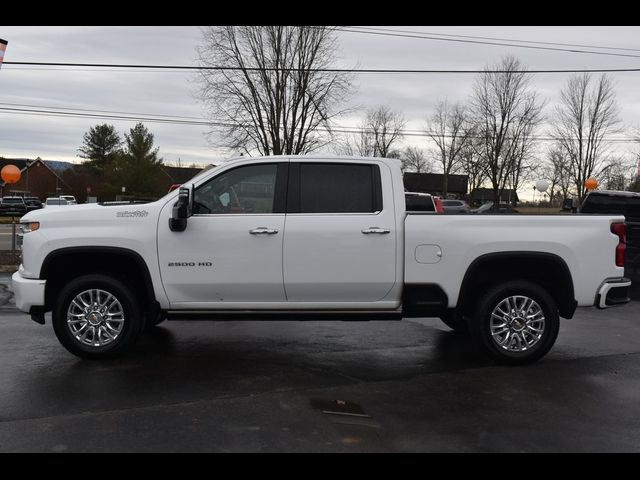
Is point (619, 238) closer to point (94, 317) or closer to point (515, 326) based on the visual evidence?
point (515, 326)

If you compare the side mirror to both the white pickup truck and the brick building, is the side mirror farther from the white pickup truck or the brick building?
the brick building

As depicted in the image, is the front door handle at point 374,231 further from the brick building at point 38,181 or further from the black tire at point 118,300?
the brick building at point 38,181

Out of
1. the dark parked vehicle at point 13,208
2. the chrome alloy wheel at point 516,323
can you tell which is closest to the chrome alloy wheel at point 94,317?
the chrome alloy wheel at point 516,323

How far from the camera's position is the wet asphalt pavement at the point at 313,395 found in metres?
4.00

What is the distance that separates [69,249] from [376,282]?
2.97 meters

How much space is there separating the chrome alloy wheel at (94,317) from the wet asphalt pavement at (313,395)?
26cm

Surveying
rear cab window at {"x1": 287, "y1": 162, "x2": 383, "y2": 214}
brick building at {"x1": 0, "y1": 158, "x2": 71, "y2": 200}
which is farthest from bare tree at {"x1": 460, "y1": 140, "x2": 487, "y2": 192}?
rear cab window at {"x1": 287, "y1": 162, "x2": 383, "y2": 214}

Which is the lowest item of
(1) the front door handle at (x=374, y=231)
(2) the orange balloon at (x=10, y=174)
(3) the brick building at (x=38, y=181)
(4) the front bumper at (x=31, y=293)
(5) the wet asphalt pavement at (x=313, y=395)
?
(5) the wet asphalt pavement at (x=313, y=395)

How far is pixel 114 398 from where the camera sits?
480 cm

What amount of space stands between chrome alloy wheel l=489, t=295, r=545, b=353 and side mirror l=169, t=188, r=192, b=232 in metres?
3.16

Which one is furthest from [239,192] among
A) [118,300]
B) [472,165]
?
[472,165]

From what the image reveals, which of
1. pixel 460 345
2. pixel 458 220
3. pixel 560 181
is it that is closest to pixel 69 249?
pixel 458 220

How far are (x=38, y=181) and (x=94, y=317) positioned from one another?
77.6 meters
